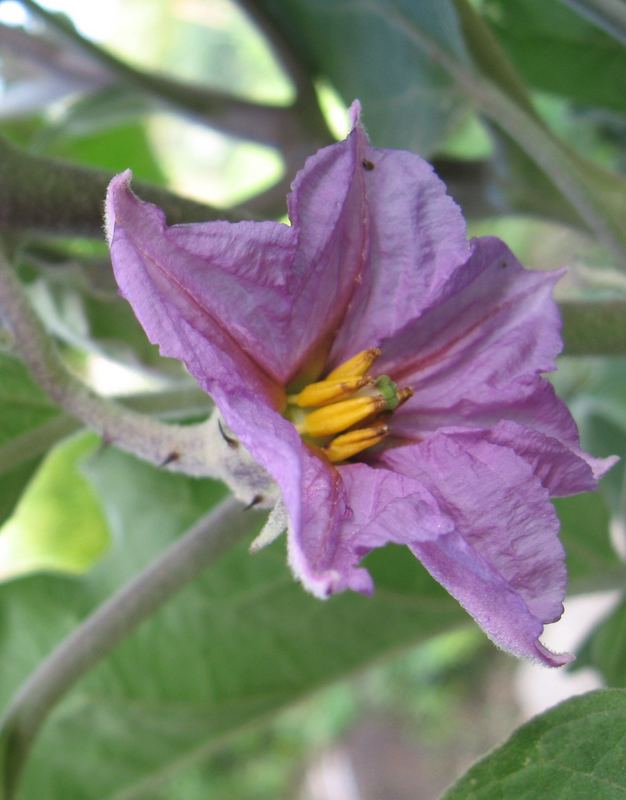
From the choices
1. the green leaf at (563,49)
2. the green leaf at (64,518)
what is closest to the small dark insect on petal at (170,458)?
the green leaf at (563,49)

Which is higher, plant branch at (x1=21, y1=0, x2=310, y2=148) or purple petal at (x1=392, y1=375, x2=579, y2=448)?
purple petal at (x1=392, y1=375, x2=579, y2=448)

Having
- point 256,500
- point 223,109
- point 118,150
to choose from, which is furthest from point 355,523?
point 118,150

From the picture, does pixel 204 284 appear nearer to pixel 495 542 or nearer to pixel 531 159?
pixel 495 542

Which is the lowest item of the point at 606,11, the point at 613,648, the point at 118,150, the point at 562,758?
the point at 613,648

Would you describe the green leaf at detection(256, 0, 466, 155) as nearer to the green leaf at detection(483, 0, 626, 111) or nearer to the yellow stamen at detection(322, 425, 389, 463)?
the green leaf at detection(483, 0, 626, 111)

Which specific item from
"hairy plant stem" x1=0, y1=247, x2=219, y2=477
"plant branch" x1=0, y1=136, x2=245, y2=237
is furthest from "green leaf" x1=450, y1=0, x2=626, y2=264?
"hairy plant stem" x1=0, y1=247, x2=219, y2=477

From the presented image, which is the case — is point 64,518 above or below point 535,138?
below

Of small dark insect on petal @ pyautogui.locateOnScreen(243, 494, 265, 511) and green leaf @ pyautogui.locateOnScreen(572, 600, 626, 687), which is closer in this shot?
small dark insect on petal @ pyautogui.locateOnScreen(243, 494, 265, 511)
